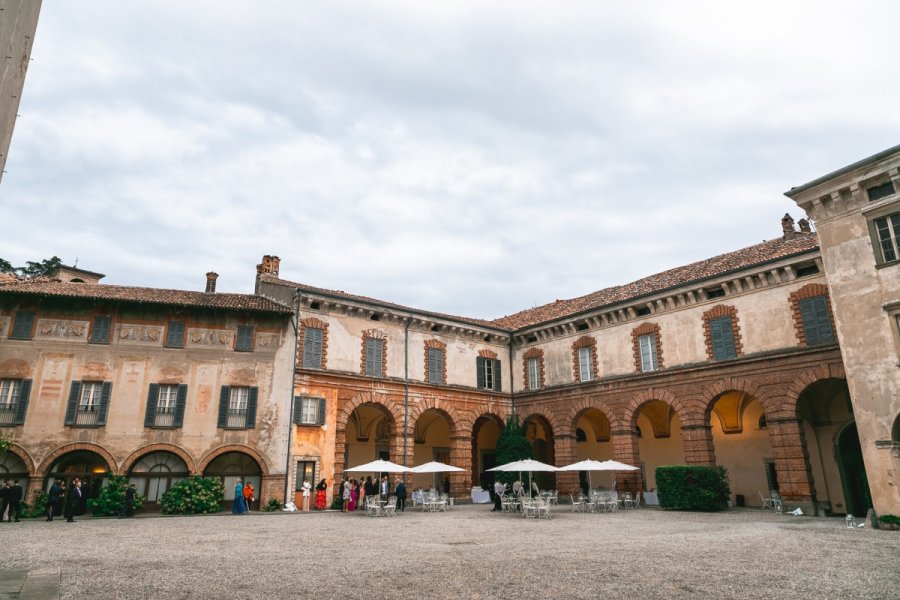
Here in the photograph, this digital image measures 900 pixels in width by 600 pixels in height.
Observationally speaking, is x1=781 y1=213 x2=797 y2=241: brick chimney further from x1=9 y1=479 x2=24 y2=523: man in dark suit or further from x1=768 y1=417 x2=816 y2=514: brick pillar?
x1=9 y1=479 x2=24 y2=523: man in dark suit

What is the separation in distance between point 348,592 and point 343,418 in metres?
18.4

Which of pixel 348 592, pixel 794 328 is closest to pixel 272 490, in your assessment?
pixel 348 592

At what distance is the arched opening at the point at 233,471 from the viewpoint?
936 inches

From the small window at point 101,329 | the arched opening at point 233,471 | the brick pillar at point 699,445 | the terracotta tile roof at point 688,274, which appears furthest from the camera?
the brick pillar at point 699,445

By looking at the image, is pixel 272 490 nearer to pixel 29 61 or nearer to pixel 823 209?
pixel 29 61

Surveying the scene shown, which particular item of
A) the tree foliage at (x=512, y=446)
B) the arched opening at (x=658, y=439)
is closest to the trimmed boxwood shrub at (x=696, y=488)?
the arched opening at (x=658, y=439)

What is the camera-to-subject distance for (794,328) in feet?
72.1

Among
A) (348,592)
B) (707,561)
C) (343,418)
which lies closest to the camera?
Result: (348,592)

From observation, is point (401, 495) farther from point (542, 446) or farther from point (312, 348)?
point (542, 446)

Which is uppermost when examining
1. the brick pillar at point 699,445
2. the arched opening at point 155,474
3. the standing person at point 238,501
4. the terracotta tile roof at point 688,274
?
the terracotta tile roof at point 688,274

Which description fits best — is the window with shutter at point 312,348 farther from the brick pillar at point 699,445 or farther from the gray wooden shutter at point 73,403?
the brick pillar at point 699,445

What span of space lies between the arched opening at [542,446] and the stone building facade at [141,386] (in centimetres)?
1536

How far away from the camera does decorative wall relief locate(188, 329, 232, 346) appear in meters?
24.5

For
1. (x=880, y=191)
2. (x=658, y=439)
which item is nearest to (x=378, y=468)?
(x=658, y=439)
